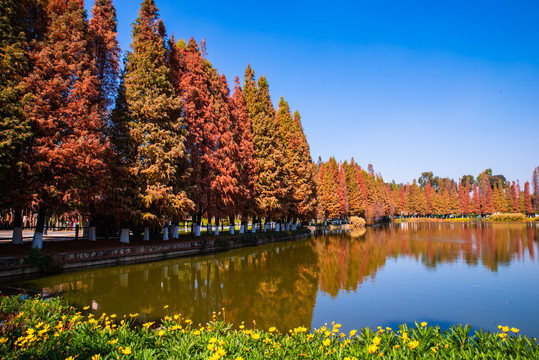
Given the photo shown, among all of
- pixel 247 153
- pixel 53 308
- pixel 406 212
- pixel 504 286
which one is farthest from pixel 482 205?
pixel 53 308

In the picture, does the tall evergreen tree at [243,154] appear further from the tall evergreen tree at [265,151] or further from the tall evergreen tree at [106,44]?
the tall evergreen tree at [106,44]

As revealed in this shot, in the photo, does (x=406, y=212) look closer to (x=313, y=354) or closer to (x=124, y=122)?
(x=124, y=122)

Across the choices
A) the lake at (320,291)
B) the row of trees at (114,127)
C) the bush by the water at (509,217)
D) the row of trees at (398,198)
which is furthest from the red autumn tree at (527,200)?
the row of trees at (114,127)

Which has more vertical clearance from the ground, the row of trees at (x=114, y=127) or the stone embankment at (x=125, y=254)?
the row of trees at (x=114, y=127)

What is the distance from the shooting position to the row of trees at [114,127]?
1446 cm

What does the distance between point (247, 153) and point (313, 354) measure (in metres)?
27.6

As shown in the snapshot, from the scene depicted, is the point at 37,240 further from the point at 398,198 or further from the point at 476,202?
the point at 476,202

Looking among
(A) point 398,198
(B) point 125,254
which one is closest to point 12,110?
(B) point 125,254

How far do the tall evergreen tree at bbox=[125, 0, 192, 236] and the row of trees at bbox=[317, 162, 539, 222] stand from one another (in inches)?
1459

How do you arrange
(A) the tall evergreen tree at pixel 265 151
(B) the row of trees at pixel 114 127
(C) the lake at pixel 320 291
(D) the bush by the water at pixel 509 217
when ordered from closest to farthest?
(C) the lake at pixel 320 291, (B) the row of trees at pixel 114 127, (A) the tall evergreen tree at pixel 265 151, (D) the bush by the water at pixel 509 217

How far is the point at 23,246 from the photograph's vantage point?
15.9 m

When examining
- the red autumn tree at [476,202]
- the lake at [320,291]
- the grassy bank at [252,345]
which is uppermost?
the red autumn tree at [476,202]

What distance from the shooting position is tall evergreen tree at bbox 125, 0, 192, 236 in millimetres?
19328

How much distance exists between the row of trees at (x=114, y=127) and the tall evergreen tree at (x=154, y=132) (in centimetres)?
8
